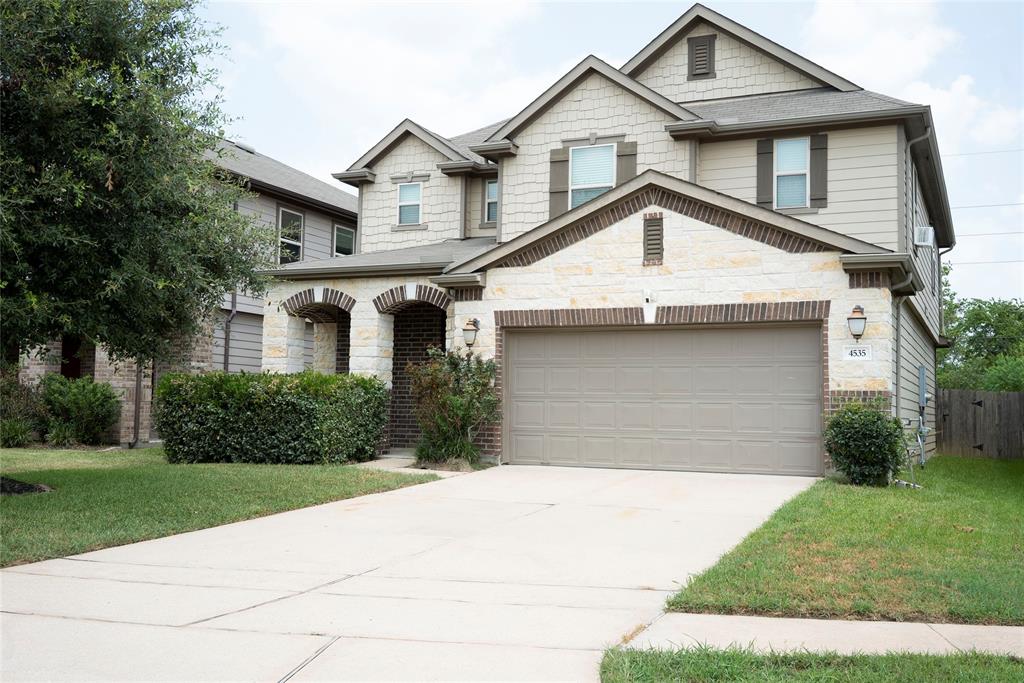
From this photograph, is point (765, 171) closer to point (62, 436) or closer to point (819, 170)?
point (819, 170)

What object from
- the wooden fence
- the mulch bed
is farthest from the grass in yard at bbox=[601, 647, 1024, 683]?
the wooden fence

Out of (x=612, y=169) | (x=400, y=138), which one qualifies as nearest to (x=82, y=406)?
(x=400, y=138)

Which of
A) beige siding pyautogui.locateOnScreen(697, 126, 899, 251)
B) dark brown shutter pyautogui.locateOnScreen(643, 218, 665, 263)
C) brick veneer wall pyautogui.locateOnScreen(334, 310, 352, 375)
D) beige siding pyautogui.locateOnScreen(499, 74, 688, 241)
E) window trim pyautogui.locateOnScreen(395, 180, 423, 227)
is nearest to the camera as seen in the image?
dark brown shutter pyautogui.locateOnScreen(643, 218, 665, 263)

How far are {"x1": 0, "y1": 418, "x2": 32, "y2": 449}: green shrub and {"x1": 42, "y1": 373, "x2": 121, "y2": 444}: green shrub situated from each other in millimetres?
479

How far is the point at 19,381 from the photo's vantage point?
1994cm

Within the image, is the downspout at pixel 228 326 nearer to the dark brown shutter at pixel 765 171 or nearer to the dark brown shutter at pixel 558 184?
the dark brown shutter at pixel 558 184

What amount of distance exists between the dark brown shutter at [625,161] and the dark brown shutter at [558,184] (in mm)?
989

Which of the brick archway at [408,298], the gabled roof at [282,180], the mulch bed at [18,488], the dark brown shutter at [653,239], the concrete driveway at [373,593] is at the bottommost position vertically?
the concrete driveway at [373,593]

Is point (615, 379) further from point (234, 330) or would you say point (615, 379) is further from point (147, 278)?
point (234, 330)

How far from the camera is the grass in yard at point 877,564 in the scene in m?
5.46

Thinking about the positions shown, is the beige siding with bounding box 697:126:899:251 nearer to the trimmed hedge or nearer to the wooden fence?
the trimmed hedge

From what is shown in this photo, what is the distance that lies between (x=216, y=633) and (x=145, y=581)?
1.64m

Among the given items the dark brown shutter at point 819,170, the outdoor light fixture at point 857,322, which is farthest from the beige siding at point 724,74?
the outdoor light fixture at point 857,322

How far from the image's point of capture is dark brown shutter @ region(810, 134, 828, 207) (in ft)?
52.3
